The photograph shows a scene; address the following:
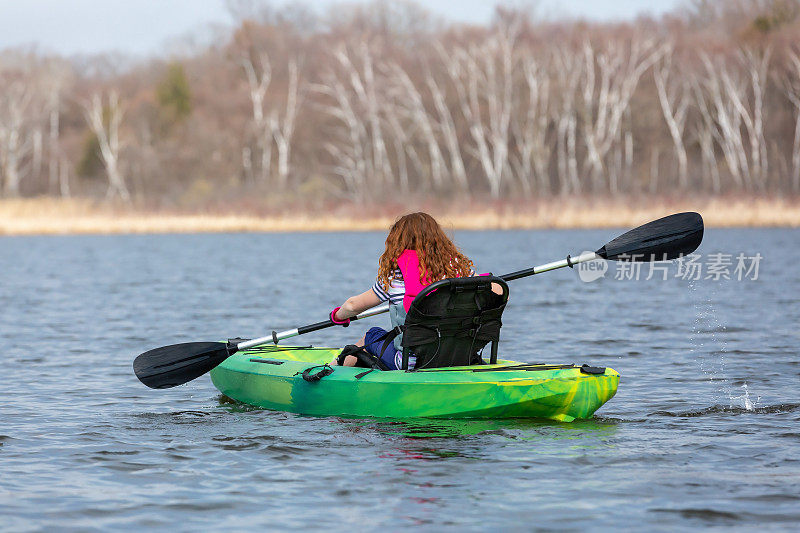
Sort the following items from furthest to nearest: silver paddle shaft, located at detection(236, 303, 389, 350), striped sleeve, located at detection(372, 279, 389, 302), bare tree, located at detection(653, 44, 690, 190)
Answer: bare tree, located at detection(653, 44, 690, 190) → silver paddle shaft, located at detection(236, 303, 389, 350) → striped sleeve, located at detection(372, 279, 389, 302)

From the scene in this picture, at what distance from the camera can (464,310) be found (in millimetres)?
6242

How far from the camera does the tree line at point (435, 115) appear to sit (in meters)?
36.7

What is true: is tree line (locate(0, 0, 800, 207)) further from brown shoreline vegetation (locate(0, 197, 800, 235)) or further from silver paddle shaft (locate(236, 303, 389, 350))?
silver paddle shaft (locate(236, 303, 389, 350))

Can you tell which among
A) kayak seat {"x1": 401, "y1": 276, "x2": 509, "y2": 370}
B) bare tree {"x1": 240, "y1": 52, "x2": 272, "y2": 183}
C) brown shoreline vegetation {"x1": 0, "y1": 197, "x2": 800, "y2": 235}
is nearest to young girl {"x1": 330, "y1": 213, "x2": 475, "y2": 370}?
kayak seat {"x1": 401, "y1": 276, "x2": 509, "y2": 370}

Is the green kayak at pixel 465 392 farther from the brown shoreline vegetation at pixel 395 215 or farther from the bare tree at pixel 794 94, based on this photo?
the bare tree at pixel 794 94

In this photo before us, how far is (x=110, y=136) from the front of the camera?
146 feet

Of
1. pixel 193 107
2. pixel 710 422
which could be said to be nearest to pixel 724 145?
pixel 193 107

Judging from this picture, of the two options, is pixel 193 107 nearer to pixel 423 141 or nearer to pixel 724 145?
pixel 423 141

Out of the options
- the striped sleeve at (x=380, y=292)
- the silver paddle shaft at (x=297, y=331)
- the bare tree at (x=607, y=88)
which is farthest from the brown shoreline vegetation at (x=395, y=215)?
the striped sleeve at (x=380, y=292)

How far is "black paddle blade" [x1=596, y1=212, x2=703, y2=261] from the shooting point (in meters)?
7.14

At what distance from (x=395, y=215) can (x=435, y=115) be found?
10.3 meters

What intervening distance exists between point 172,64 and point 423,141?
1256cm

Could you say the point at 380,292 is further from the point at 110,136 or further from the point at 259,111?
the point at 110,136

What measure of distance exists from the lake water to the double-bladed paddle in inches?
10.1
